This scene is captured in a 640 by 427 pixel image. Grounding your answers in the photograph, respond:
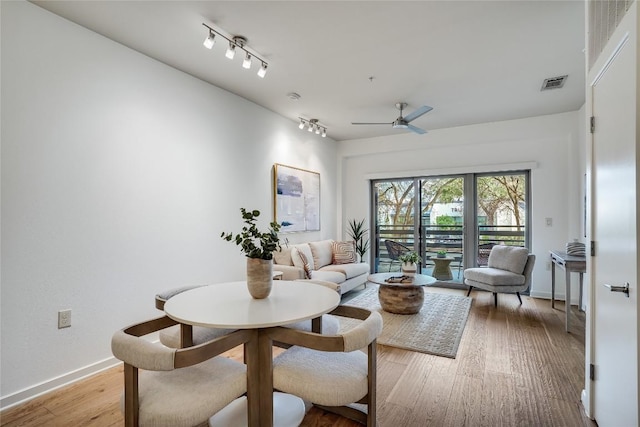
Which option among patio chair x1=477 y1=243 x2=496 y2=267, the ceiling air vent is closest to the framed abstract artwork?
patio chair x1=477 y1=243 x2=496 y2=267

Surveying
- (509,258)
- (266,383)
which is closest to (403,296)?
(509,258)

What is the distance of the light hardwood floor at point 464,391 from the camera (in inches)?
76.2

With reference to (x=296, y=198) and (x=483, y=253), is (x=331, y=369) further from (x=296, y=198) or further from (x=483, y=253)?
(x=483, y=253)

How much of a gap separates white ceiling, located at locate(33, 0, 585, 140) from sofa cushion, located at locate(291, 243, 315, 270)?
202 centimetres

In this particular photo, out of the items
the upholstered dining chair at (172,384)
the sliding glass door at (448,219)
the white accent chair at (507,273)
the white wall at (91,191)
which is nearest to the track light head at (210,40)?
the white wall at (91,191)

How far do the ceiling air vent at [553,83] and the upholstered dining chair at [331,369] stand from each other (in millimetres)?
3594

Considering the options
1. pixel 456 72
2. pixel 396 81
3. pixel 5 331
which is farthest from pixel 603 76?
pixel 5 331

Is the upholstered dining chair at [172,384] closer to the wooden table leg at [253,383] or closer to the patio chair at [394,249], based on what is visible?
the wooden table leg at [253,383]

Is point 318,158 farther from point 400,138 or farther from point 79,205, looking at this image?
point 79,205

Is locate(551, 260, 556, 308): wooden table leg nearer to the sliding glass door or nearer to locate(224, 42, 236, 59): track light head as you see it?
the sliding glass door

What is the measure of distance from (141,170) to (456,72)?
331 cm

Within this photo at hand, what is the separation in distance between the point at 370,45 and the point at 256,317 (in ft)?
8.11

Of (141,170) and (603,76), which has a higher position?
(603,76)

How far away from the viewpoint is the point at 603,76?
70.1 inches
